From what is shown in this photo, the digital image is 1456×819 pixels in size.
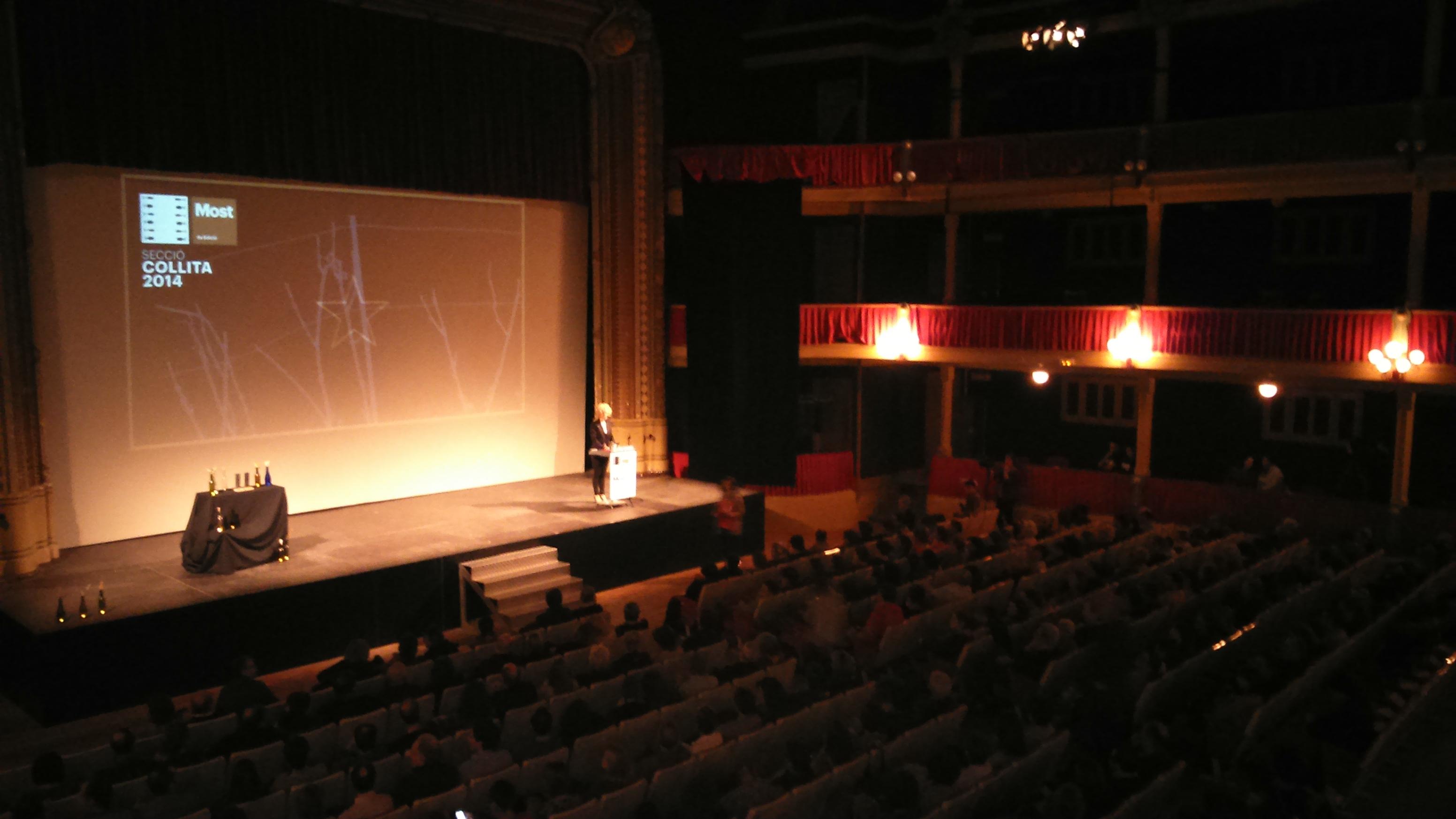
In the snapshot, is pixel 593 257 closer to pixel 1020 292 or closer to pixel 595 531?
pixel 595 531

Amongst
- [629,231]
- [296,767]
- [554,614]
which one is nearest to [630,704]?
[296,767]

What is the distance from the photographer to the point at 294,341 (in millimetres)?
14938

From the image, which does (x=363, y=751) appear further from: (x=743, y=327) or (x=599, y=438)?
(x=743, y=327)

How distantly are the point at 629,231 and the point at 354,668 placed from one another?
1093 centimetres

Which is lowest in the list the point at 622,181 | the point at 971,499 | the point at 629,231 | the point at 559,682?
the point at 559,682

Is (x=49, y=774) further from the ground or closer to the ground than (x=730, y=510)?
closer to the ground

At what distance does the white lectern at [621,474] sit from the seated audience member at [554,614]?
A: 4505 mm

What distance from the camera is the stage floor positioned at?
11406 millimetres

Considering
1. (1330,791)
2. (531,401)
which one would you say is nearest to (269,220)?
(531,401)

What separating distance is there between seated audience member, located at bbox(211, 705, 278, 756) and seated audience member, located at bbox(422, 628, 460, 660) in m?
1.78

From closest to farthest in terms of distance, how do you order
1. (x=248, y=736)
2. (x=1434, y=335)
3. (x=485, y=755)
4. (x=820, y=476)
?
(x=485, y=755) → (x=248, y=736) → (x=1434, y=335) → (x=820, y=476)

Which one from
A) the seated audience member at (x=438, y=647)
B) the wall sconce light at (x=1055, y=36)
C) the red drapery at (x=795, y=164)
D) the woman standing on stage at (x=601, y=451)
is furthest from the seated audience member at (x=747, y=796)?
the wall sconce light at (x=1055, y=36)

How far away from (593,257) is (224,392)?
21.4 ft

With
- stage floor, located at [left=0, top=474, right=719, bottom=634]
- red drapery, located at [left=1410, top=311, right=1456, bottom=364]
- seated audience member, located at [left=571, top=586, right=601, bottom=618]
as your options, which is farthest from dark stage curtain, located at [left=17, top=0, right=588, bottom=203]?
red drapery, located at [left=1410, top=311, right=1456, bottom=364]
